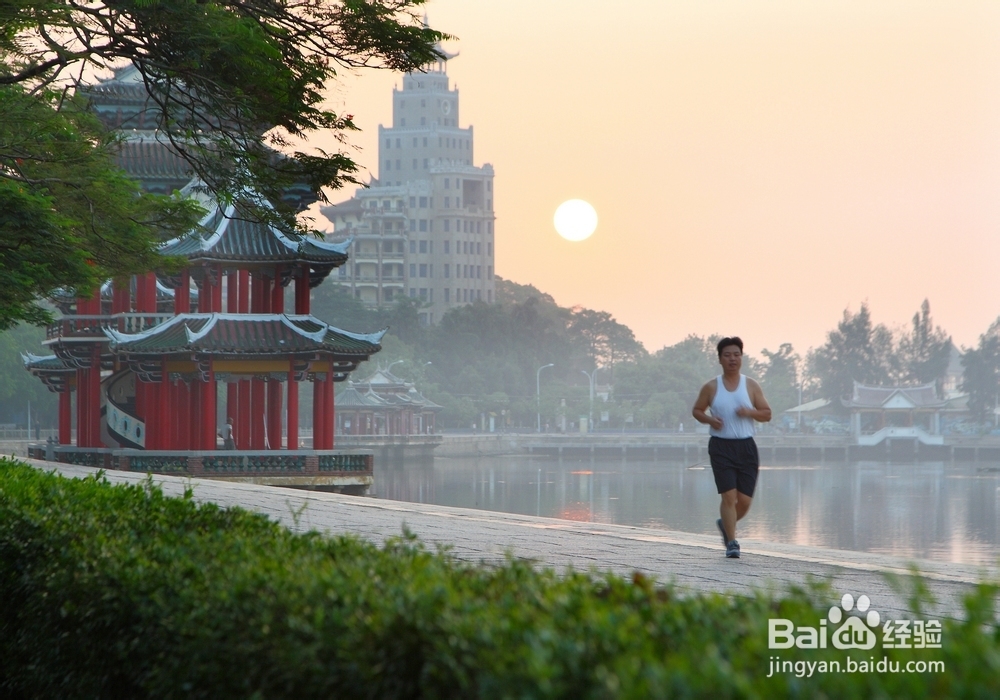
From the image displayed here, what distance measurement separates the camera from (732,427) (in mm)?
7016

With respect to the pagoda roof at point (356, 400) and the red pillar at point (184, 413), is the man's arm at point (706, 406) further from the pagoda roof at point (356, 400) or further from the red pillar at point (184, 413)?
the pagoda roof at point (356, 400)

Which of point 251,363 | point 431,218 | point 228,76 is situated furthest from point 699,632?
point 431,218

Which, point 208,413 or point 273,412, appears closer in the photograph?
point 208,413

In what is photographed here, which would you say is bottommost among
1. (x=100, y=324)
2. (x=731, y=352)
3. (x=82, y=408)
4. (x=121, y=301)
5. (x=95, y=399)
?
(x=82, y=408)

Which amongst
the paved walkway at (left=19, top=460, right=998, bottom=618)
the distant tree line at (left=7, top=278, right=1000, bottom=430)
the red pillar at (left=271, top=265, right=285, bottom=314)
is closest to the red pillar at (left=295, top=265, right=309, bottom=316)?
the red pillar at (left=271, top=265, right=285, bottom=314)

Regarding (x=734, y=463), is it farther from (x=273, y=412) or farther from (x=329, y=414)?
(x=273, y=412)

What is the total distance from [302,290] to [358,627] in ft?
74.8

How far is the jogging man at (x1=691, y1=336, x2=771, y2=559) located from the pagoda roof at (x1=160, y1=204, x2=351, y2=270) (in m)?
17.7

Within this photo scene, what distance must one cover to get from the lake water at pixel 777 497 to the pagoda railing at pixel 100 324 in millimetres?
16535

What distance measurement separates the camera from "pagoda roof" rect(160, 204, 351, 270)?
24047 millimetres

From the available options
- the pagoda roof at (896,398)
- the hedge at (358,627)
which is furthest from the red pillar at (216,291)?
the pagoda roof at (896,398)

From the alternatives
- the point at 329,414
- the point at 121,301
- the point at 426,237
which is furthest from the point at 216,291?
the point at 426,237

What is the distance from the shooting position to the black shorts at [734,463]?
7.04 metres

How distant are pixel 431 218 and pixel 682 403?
36711mm
